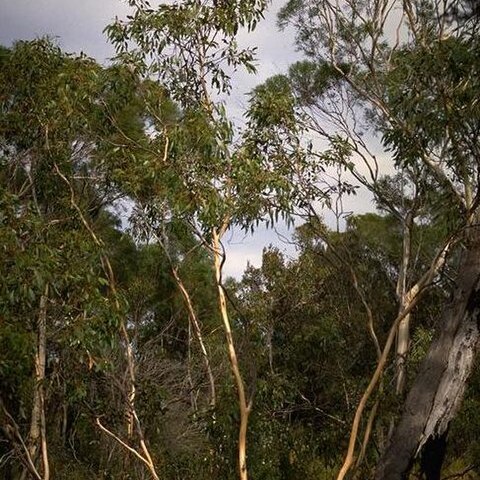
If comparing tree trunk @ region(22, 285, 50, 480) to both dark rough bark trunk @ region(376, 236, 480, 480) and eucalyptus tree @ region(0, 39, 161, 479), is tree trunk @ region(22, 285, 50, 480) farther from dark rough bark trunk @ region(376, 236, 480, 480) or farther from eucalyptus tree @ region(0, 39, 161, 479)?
dark rough bark trunk @ region(376, 236, 480, 480)

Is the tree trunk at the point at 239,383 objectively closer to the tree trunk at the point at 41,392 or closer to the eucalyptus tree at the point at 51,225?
the eucalyptus tree at the point at 51,225

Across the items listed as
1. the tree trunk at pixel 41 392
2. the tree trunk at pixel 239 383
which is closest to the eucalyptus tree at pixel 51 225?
the tree trunk at pixel 41 392

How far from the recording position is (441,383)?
387 cm

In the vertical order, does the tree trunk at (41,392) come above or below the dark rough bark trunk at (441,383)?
above

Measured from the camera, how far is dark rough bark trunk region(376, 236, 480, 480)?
3822mm

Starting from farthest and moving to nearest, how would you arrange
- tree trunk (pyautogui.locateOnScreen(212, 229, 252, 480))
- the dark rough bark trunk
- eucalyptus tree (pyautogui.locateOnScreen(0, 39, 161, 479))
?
eucalyptus tree (pyautogui.locateOnScreen(0, 39, 161, 479))
tree trunk (pyautogui.locateOnScreen(212, 229, 252, 480))
the dark rough bark trunk

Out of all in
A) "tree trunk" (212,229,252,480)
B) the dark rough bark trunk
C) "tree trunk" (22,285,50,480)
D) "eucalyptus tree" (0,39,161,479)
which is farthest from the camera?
"tree trunk" (22,285,50,480)

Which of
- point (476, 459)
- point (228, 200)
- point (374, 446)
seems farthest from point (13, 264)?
point (476, 459)

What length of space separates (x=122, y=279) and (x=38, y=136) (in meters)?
7.23

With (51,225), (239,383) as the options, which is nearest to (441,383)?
(239,383)

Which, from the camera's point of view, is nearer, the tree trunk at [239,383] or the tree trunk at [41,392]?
the tree trunk at [239,383]

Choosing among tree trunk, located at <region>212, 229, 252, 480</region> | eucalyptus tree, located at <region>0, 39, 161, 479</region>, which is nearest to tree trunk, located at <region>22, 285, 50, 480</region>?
eucalyptus tree, located at <region>0, 39, 161, 479</region>

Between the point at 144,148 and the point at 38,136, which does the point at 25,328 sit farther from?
the point at 38,136

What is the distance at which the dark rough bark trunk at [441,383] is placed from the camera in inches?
150
